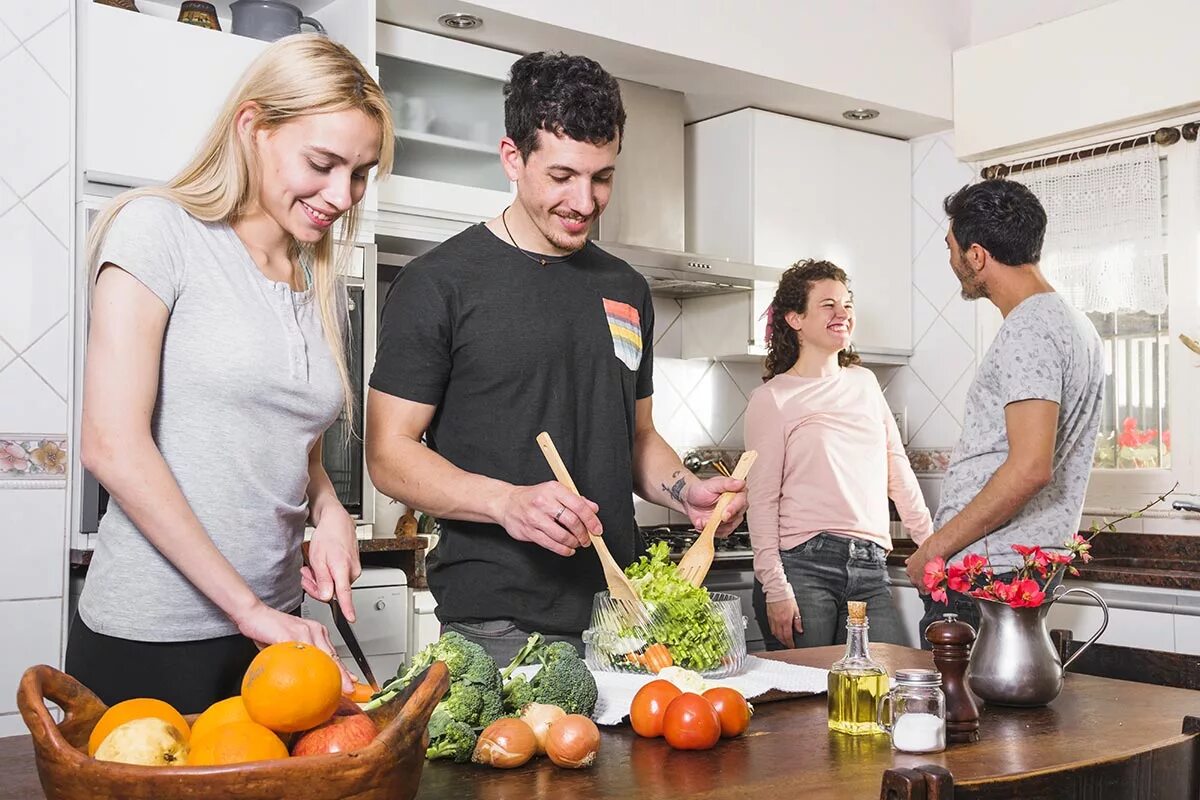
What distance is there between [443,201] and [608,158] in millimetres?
1490

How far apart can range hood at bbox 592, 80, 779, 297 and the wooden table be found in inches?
87.7

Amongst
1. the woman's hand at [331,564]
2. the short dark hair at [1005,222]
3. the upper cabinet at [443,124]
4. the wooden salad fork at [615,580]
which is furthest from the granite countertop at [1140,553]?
the woman's hand at [331,564]

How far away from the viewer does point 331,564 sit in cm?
138

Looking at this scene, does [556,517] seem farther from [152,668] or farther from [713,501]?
[152,668]

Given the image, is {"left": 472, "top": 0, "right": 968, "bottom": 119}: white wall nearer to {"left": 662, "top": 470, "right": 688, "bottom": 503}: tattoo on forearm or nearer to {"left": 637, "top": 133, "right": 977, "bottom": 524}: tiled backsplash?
{"left": 637, "top": 133, "right": 977, "bottom": 524}: tiled backsplash

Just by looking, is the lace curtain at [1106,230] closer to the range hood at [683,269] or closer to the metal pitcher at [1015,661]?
the range hood at [683,269]

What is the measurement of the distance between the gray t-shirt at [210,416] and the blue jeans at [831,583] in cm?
177

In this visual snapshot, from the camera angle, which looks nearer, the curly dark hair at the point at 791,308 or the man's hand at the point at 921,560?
the man's hand at the point at 921,560

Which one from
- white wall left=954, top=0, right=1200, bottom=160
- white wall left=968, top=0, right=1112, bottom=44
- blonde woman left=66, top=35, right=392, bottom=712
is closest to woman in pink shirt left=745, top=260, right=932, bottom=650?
white wall left=954, top=0, right=1200, bottom=160

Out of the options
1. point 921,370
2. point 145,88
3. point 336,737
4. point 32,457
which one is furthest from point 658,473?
point 921,370

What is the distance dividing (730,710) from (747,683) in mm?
239

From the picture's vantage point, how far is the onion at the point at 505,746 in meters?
1.08

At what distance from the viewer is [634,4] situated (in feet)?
10.8

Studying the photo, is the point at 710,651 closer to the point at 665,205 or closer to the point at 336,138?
the point at 336,138
